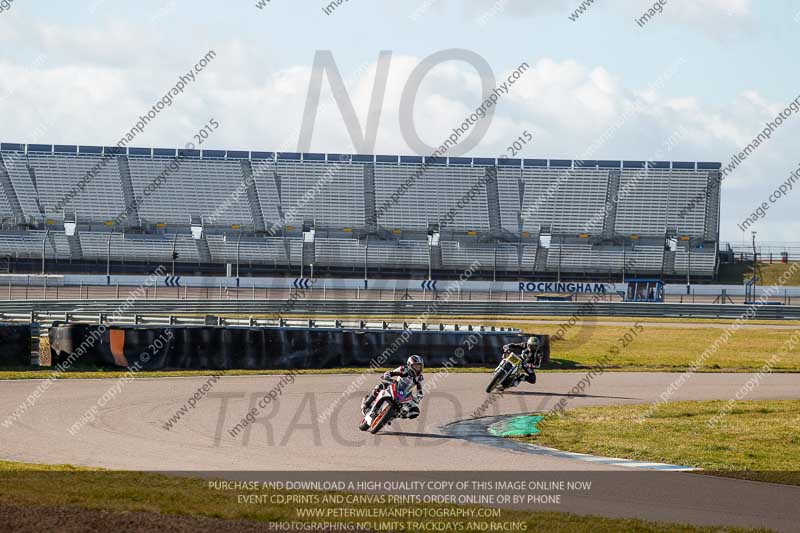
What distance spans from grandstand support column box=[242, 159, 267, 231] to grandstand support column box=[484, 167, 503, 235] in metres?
16.7

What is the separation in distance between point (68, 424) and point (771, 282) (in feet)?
225

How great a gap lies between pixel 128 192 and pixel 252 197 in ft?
30.2

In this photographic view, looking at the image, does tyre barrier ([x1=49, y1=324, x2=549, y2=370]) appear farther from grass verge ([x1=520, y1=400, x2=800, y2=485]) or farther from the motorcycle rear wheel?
the motorcycle rear wheel

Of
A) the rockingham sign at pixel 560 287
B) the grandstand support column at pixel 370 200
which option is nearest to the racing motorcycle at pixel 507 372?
the rockingham sign at pixel 560 287

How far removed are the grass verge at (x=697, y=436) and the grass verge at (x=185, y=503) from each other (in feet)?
14.5

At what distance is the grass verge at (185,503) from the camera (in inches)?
372

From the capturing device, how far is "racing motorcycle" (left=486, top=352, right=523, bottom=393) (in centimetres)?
2334

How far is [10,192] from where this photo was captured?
75250 millimetres

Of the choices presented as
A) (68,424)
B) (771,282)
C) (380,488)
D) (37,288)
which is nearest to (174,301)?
(37,288)

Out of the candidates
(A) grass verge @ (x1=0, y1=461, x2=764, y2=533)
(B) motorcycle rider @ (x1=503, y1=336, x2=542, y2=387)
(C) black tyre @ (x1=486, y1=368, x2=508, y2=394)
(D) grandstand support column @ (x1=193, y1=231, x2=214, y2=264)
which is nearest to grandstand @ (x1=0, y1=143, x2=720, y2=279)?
(D) grandstand support column @ (x1=193, y1=231, x2=214, y2=264)

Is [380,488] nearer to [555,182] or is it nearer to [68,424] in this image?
[68,424]

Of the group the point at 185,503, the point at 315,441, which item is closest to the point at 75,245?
the point at 315,441

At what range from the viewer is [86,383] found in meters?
22.5

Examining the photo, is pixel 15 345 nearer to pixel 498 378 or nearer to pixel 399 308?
pixel 498 378
